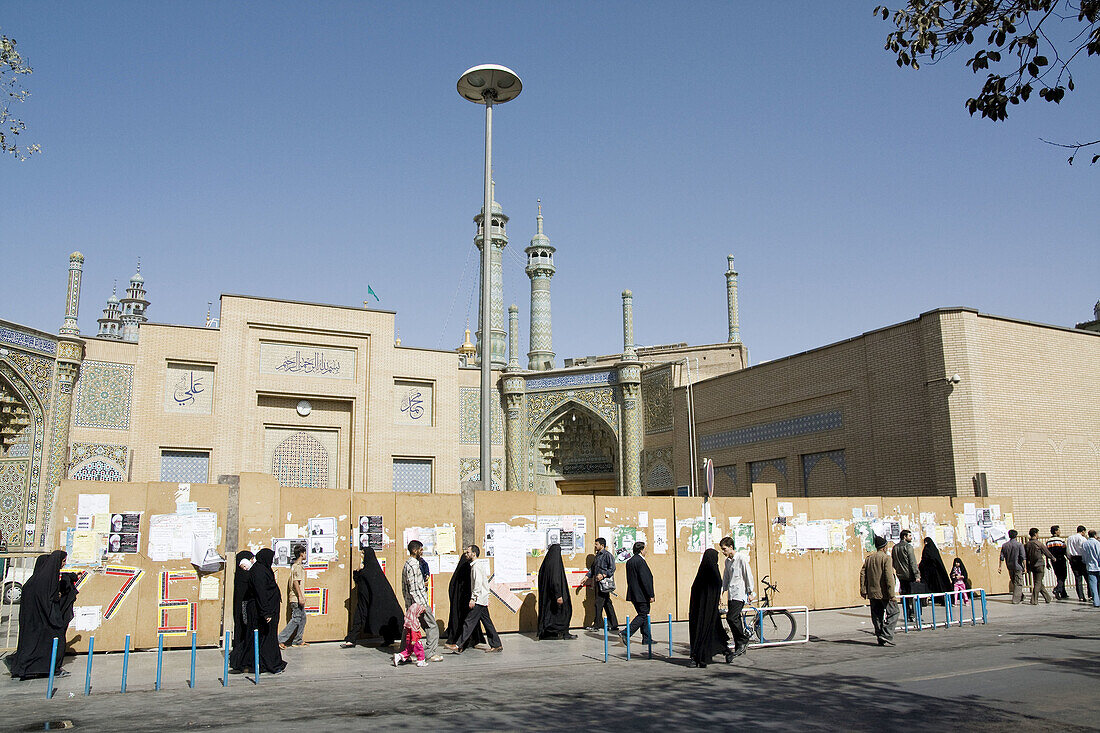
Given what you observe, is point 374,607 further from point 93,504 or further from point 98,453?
point 98,453

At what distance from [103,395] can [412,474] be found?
820cm

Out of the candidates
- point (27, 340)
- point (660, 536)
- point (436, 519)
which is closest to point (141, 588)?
point (436, 519)

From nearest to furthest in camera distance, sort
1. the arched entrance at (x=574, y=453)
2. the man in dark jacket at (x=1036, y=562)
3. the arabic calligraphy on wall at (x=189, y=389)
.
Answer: the man in dark jacket at (x=1036, y=562) < the arabic calligraphy on wall at (x=189, y=389) < the arched entrance at (x=574, y=453)

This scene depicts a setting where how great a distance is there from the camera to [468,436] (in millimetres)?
Result: 25219

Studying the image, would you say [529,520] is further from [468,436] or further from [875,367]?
[468,436]

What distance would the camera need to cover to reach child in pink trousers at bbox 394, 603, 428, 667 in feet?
32.9

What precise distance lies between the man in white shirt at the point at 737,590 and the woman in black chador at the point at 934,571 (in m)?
5.69

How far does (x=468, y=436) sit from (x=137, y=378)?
29.6ft

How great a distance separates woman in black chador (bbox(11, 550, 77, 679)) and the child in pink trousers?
145 inches

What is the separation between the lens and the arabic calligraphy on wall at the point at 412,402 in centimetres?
2459

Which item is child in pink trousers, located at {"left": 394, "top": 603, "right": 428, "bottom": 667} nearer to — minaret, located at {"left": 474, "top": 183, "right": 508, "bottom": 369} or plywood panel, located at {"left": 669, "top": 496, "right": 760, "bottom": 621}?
plywood panel, located at {"left": 669, "top": 496, "right": 760, "bottom": 621}

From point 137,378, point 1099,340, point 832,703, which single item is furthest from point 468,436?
point 832,703

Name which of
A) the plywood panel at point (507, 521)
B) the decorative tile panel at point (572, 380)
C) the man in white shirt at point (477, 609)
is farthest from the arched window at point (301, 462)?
the man in white shirt at point (477, 609)

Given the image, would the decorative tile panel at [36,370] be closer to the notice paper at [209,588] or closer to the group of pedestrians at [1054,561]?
the notice paper at [209,588]
